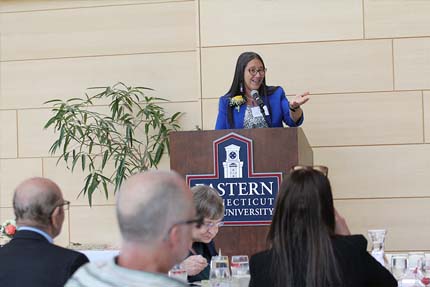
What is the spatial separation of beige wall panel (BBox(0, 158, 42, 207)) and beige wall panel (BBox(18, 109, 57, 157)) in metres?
0.07

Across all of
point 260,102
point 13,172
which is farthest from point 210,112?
point 13,172

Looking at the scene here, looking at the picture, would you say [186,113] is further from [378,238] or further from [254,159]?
[378,238]

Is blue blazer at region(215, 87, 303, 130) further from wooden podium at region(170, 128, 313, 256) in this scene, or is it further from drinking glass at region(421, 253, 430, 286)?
drinking glass at region(421, 253, 430, 286)

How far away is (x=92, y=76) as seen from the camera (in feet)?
23.2

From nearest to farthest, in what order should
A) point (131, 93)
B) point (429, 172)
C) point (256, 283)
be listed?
point (256, 283)
point (429, 172)
point (131, 93)

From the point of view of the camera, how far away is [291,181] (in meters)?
2.76

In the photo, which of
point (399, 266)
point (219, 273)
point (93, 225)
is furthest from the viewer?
point (93, 225)

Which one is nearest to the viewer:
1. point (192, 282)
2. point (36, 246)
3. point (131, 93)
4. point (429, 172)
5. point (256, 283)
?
point (36, 246)

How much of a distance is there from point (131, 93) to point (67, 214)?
1.26 meters

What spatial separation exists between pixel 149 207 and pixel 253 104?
123 inches

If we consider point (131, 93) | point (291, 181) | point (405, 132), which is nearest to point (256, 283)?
point (291, 181)

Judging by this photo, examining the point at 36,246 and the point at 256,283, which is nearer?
the point at 36,246

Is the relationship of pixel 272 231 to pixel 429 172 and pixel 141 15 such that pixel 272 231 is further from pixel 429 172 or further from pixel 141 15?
pixel 141 15

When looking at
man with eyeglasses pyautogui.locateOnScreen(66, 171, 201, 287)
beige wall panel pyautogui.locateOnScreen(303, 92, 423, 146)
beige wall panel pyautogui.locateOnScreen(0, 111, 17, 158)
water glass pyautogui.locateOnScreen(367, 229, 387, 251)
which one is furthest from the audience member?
beige wall panel pyautogui.locateOnScreen(0, 111, 17, 158)
